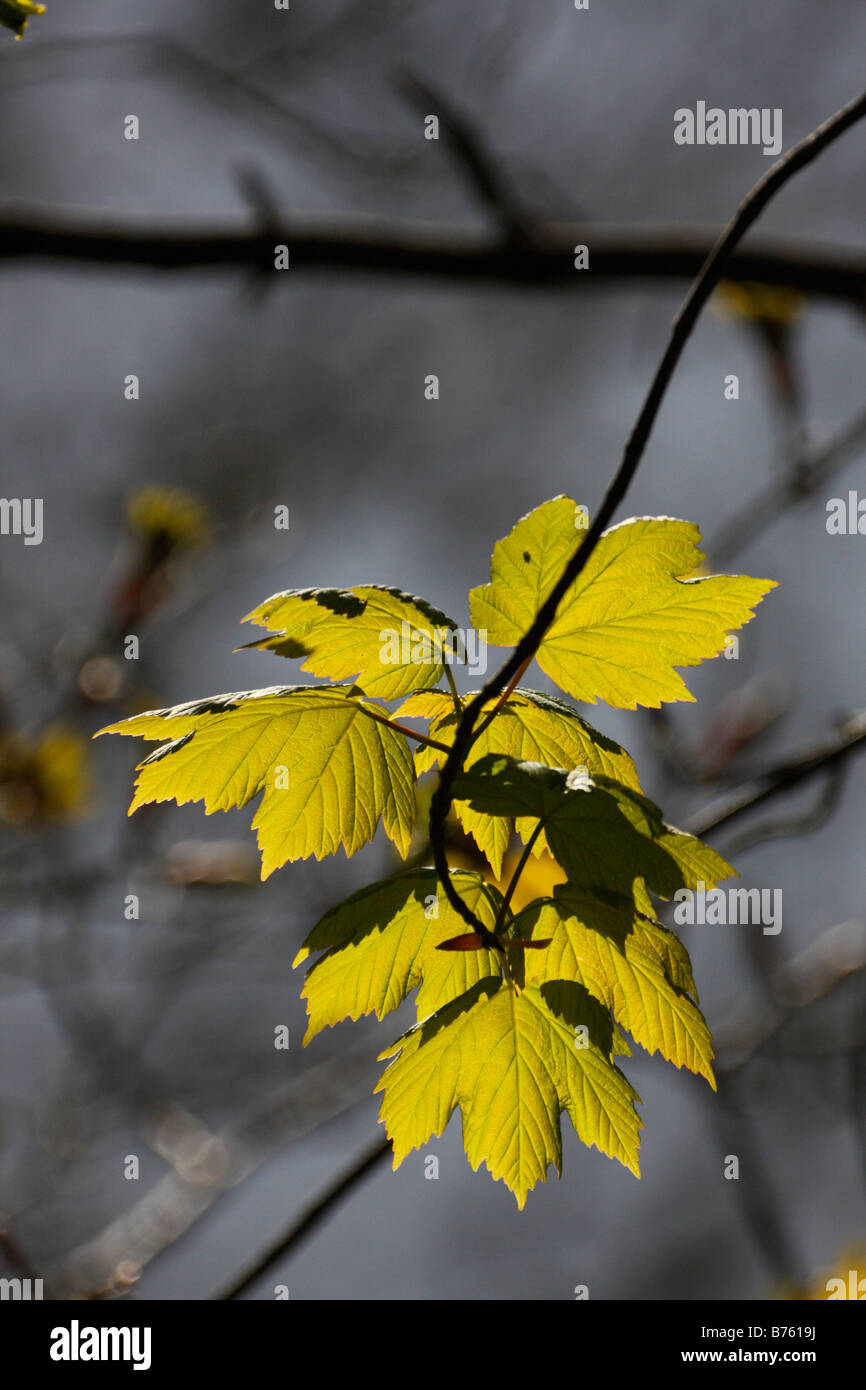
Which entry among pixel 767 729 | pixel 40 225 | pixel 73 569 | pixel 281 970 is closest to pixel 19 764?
pixel 281 970

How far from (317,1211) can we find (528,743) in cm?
67

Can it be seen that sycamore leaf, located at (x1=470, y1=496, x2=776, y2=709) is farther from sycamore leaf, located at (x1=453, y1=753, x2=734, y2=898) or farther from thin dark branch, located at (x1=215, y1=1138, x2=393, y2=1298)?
thin dark branch, located at (x1=215, y1=1138, x2=393, y2=1298)

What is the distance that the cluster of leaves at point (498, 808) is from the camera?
2.38ft

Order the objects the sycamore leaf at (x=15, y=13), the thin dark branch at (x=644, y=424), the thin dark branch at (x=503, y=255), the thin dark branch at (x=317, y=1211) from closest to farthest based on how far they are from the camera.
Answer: the thin dark branch at (x=644, y=424) < the sycamore leaf at (x=15, y=13) < the thin dark branch at (x=317, y=1211) < the thin dark branch at (x=503, y=255)

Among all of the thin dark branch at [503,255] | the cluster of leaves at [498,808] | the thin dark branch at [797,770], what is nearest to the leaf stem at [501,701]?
the cluster of leaves at [498,808]

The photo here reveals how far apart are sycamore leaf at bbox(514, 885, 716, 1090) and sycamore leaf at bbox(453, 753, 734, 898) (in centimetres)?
6

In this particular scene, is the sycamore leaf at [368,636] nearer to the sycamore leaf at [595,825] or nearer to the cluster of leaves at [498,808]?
the cluster of leaves at [498,808]

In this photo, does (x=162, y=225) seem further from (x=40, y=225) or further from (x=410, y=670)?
(x=410, y=670)

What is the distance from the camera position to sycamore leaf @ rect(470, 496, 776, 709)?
0.80 meters

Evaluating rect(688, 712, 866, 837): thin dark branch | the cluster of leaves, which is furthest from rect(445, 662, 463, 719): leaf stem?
rect(688, 712, 866, 837): thin dark branch

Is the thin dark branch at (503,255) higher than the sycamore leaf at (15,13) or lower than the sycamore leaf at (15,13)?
higher

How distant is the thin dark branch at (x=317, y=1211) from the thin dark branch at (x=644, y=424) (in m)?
0.55

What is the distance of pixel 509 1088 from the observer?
2.53 feet

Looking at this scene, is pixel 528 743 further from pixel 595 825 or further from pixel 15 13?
pixel 15 13
